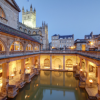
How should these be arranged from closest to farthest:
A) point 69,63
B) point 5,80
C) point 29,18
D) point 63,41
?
point 5,80
point 69,63
point 63,41
point 29,18

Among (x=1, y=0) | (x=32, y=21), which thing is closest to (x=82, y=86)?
(x=1, y=0)

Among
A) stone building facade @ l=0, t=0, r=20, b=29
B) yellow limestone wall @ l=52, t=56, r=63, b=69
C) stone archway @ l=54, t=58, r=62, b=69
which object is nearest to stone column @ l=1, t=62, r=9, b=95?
stone building facade @ l=0, t=0, r=20, b=29

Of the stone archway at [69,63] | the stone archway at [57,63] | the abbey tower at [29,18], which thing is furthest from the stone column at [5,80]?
the abbey tower at [29,18]

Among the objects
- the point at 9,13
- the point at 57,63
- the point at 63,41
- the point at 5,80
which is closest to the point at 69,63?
the point at 57,63

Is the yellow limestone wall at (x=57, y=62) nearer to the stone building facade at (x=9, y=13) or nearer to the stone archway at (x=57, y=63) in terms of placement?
the stone archway at (x=57, y=63)

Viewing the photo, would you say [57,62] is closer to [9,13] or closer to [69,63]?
[69,63]

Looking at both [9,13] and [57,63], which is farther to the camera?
[57,63]

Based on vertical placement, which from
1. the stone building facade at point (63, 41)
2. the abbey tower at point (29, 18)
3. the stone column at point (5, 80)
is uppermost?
the abbey tower at point (29, 18)

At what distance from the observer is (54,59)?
3033cm

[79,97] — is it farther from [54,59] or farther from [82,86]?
[54,59]

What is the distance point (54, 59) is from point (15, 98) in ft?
66.2

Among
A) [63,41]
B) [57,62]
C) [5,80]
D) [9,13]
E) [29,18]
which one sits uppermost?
[29,18]

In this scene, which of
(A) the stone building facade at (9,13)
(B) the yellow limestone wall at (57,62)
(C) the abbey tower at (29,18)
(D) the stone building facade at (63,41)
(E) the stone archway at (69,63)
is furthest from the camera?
(C) the abbey tower at (29,18)

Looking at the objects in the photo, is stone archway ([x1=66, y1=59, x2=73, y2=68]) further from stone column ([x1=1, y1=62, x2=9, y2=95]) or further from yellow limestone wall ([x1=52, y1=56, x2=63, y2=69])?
stone column ([x1=1, y1=62, x2=9, y2=95])
